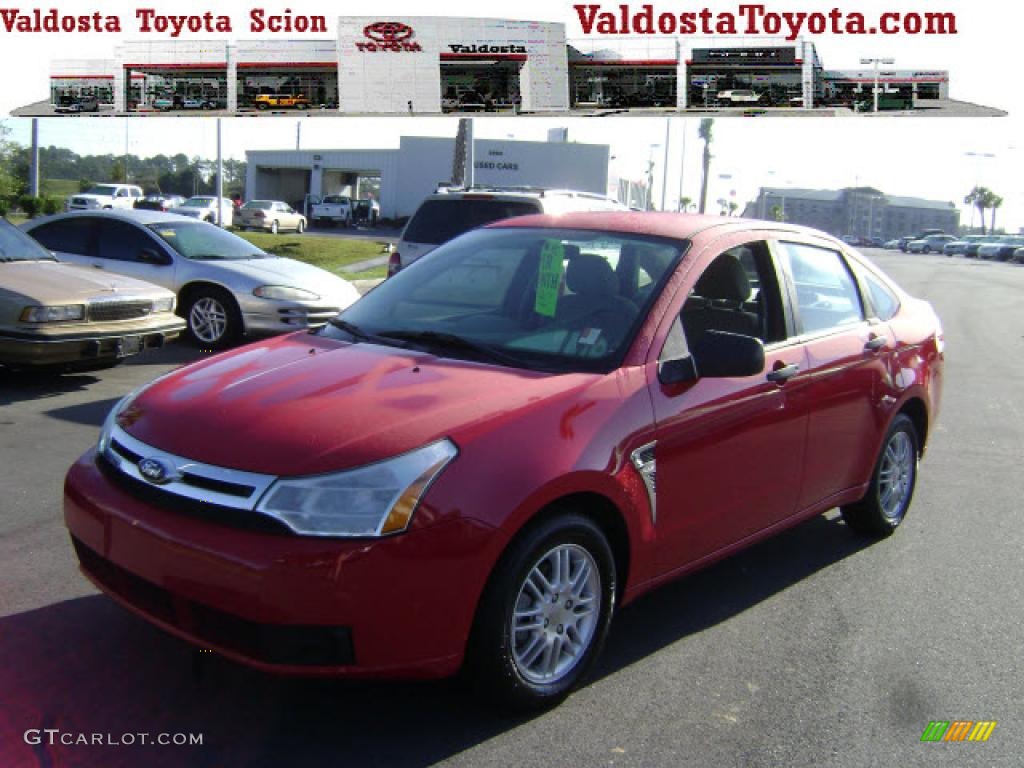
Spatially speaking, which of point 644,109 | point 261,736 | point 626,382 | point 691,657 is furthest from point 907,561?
point 644,109

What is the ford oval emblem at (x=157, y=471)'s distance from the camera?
3156mm

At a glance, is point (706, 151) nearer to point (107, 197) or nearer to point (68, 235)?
point (107, 197)

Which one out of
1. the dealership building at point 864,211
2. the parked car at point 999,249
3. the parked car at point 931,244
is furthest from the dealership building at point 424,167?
the dealership building at point 864,211

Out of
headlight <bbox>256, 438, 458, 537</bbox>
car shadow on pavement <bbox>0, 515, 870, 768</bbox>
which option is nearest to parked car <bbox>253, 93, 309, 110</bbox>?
car shadow on pavement <bbox>0, 515, 870, 768</bbox>

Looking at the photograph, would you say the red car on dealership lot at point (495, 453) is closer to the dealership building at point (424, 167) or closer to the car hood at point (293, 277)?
the car hood at point (293, 277)

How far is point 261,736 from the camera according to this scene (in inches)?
125

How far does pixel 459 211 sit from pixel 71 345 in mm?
4195

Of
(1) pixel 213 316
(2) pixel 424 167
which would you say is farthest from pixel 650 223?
(2) pixel 424 167

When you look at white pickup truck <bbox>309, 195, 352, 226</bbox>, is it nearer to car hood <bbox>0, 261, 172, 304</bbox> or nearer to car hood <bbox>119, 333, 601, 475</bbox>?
car hood <bbox>0, 261, 172, 304</bbox>

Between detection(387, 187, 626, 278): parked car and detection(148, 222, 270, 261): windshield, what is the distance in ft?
6.83

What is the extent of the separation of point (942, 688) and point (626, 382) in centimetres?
166

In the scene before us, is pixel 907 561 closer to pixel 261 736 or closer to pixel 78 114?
pixel 261 736

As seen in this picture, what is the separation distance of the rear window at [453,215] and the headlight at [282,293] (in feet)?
4.10

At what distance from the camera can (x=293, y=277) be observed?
11141 mm
